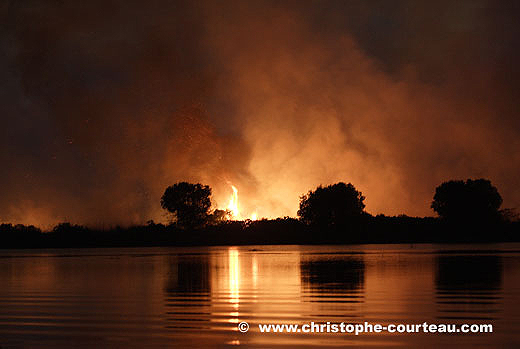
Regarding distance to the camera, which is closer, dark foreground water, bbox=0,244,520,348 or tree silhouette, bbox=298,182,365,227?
dark foreground water, bbox=0,244,520,348

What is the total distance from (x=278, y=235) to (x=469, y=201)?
4137 centimetres

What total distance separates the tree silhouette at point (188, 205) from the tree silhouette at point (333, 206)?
76.7ft

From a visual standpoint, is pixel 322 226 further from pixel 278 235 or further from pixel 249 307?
pixel 249 307

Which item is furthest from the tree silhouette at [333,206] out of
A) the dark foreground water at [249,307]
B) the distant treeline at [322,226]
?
the dark foreground water at [249,307]

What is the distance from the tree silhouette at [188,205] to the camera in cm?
17425

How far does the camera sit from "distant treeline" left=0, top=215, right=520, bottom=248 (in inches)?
6284

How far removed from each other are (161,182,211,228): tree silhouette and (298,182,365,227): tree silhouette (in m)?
23.4

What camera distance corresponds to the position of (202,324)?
77.8 ft

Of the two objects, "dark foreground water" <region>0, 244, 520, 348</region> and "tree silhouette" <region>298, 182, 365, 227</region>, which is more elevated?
"tree silhouette" <region>298, 182, 365, 227</region>

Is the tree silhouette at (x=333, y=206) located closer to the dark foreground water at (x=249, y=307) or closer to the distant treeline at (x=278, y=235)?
the distant treeline at (x=278, y=235)

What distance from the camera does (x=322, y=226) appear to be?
176m

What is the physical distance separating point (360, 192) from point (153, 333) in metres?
157

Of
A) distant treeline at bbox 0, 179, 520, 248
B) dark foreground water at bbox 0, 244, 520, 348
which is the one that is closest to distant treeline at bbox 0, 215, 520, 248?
distant treeline at bbox 0, 179, 520, 248

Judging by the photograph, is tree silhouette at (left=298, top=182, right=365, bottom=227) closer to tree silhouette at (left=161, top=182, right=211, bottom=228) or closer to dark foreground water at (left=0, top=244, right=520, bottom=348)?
tree silhouette at (left=161, top=182, right=211, bottom=228)
